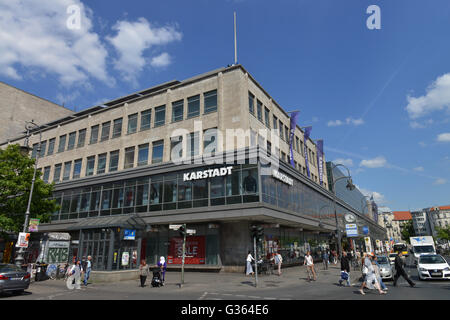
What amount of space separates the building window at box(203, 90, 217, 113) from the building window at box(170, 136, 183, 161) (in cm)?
391

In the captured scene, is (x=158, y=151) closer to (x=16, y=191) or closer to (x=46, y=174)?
(x=16, y=191)

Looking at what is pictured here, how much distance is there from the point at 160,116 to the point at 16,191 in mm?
14339

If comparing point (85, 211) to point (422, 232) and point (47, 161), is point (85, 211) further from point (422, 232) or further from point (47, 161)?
point (422, 232)

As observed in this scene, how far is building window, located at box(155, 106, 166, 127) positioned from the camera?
101 feet

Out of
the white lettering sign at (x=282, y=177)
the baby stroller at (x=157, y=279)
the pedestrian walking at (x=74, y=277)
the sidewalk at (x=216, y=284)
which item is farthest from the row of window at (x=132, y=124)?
the baby stroller at (x=157, y=279)

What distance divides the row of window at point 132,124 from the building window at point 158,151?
6.59ft

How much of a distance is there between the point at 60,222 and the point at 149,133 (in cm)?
1544

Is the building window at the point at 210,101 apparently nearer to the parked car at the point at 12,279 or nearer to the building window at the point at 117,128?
the building window at the point at 117,128

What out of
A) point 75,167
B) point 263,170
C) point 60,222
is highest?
point 75,167

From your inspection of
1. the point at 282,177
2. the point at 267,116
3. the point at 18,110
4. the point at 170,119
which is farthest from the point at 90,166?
the point at 18,110

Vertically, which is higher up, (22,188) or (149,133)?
(149,133)

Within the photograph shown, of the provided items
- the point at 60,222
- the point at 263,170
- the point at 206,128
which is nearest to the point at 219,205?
the point at 263,170
